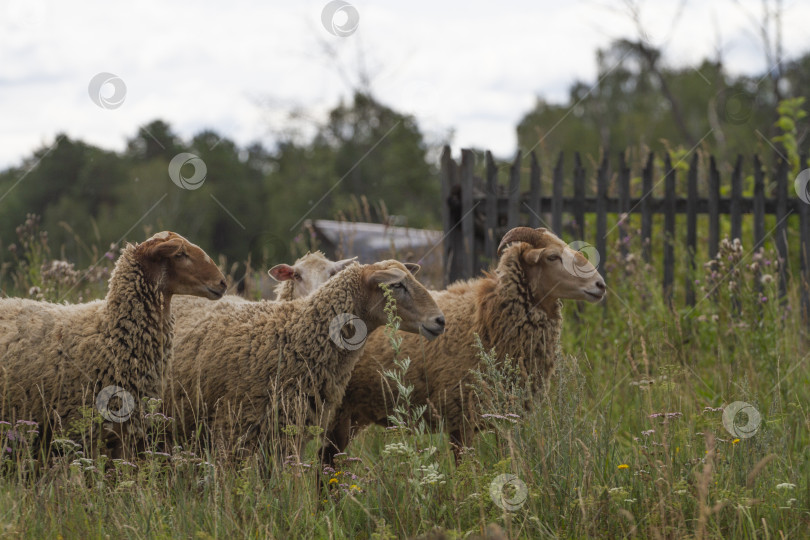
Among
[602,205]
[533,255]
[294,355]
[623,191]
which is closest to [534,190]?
[602,205]

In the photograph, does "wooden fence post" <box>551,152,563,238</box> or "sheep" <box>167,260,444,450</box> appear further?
"wooden fence post" <box>551,152,563,238</box>

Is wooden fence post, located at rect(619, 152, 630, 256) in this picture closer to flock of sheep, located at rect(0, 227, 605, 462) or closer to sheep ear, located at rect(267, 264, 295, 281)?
flock of sheep, located at rect(0, 227, 605, 462)

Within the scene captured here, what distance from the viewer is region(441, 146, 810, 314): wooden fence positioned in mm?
7504

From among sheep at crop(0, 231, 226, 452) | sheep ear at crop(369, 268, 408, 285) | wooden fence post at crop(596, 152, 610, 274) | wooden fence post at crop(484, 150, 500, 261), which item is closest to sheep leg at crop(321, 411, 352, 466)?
sheep ear at crop(369, 268, 408, 285)

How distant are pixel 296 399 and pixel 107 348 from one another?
3.53 feet

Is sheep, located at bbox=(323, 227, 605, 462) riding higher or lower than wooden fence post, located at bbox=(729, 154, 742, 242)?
lower

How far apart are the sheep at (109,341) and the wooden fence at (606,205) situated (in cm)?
362

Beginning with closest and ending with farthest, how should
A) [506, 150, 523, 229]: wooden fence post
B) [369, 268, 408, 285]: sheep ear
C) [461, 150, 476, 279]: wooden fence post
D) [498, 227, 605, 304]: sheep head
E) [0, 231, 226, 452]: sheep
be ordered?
[0, 231, 226, 452]: sheep, [369, 268, 408, 285]: sheep ear, [498, 227, 605, 304]: sheep head, [506, 150, 523, 229]: wooden fence post, [461, 150, 476, 279]: wooden fence post

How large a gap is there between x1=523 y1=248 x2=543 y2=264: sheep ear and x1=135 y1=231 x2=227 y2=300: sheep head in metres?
1.93

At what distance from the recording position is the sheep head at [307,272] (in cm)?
546

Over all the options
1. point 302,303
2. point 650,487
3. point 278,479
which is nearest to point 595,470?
point 650,487

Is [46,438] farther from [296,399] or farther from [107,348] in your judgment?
[296,399]

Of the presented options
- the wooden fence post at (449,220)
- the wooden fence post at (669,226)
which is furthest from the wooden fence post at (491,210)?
the wooden fence post at (669,226)

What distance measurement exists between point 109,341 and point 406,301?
1648mm
